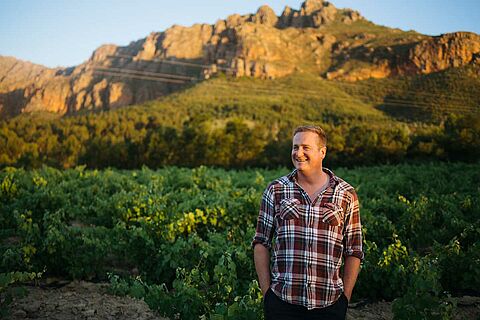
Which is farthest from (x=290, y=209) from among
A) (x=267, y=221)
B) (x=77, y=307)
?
(x=77, y=307)

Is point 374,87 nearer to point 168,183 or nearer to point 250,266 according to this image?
point 168,183

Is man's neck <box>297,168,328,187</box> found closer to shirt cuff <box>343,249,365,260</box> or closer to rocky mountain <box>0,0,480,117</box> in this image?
→ shirt cuff <box>343,249,365,260</box>

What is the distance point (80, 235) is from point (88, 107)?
116371 mm

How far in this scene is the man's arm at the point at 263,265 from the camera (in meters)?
2.13

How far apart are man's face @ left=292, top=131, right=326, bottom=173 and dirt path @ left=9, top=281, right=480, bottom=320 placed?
2329mm

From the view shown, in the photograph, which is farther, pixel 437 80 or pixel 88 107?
pixel 88 107

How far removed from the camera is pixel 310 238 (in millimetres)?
2055

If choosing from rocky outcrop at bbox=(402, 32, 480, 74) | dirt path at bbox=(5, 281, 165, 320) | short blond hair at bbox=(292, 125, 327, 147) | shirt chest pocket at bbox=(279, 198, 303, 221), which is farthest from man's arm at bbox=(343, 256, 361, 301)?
rocky outcrop at bbox=(402, 32, 480, 74)

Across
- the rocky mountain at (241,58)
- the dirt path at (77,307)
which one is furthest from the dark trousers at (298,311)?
the rocky mountain at (241,58)

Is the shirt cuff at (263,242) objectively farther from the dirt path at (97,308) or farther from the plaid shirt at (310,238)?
the dirt path at (97,308)

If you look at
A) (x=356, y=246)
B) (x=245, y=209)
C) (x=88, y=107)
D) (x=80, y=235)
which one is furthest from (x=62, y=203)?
(x=88, y=107)

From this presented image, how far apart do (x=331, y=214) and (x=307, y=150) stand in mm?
401

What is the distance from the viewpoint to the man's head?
213 centimetres

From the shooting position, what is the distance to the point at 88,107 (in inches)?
4395
